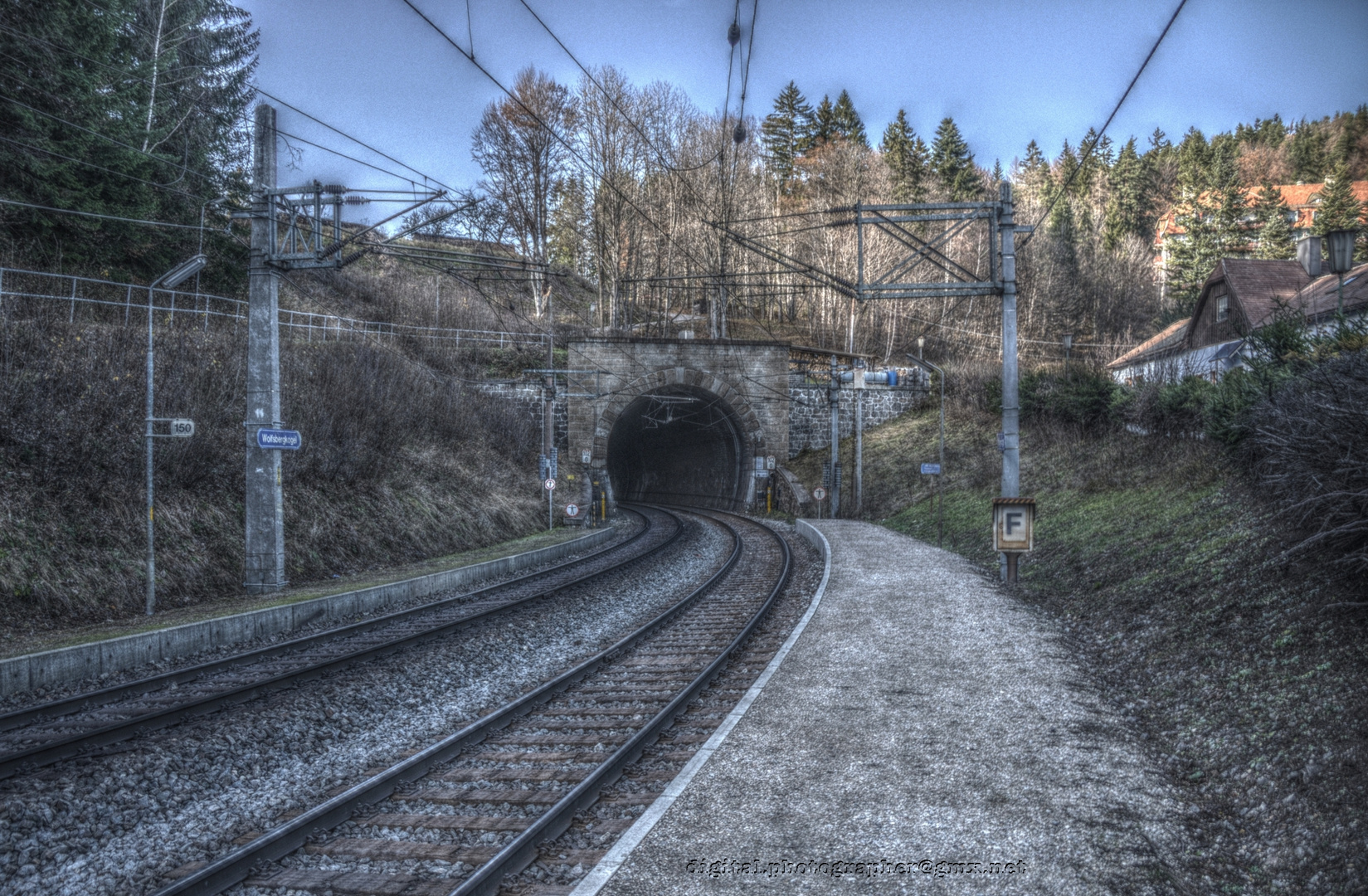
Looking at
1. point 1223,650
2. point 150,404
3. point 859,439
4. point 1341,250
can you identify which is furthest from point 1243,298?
point 150,404

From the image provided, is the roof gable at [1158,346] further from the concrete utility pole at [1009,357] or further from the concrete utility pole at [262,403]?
the concrete utility pole at [262,403]

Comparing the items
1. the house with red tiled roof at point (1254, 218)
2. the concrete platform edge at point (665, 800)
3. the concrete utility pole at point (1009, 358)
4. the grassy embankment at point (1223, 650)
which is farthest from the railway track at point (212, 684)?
the house with red tiled roof at point (1254, 218)

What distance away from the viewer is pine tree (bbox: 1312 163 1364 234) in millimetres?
45500

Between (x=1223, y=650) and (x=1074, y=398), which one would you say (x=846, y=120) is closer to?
(x=1074, y=398)

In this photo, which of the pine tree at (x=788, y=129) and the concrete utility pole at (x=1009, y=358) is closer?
the concrete utility pole at (x=1009, y=358)

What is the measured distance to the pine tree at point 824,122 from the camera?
65.8 m

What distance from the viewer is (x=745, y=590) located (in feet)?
50.8

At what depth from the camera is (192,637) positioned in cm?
1002

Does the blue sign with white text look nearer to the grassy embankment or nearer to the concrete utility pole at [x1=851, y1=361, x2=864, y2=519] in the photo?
the grassy embankment

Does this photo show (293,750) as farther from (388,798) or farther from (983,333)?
(983,333)

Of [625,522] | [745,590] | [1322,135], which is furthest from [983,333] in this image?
[1322,135]

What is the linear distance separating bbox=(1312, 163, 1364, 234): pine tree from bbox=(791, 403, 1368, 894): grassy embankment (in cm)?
4020

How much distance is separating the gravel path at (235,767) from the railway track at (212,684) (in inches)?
8.1

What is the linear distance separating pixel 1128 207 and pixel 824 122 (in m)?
24.6
